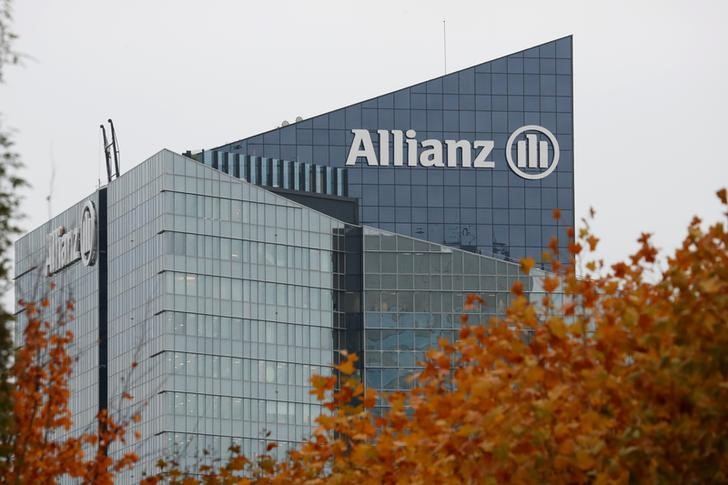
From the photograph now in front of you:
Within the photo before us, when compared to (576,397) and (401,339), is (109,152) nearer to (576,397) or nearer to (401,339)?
(401,339)

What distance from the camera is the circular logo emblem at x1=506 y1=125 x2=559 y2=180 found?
184000 millimetres

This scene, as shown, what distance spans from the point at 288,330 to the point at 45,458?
408ft

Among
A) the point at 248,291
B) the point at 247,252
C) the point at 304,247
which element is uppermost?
the point at 304,247

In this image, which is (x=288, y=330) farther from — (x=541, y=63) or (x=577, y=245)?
(x=577, y=245)

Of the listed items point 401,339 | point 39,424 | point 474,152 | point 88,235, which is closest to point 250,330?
point 401,339

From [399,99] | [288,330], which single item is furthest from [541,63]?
[288,330]

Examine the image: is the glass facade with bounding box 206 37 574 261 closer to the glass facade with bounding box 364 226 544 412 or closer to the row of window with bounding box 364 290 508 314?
the glass facade with bounding box 364 226 544 412

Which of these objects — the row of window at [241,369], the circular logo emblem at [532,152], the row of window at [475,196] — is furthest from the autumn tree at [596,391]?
the circular logo emblem at [532,152]

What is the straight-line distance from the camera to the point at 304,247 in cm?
15725

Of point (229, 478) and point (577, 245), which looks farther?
point (229, 478)

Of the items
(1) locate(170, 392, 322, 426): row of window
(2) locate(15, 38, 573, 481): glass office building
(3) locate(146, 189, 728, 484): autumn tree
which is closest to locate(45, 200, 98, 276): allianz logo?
(2) locate(15, 38, 573, 481): glass office building

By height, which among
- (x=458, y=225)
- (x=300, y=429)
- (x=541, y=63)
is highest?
(x=541, y=63)

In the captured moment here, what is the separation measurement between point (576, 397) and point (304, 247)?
131224mm

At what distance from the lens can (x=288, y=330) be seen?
155125 millimetres
